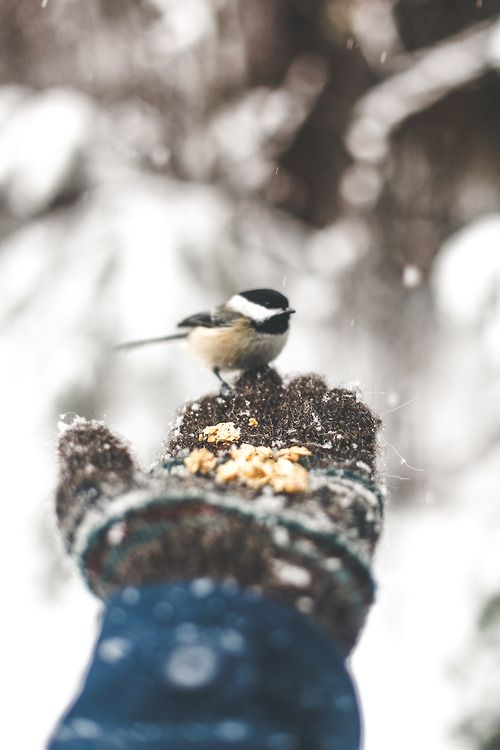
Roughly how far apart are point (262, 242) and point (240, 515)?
2156mm

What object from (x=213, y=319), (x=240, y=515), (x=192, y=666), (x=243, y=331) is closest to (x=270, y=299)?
(x=243, y=331)

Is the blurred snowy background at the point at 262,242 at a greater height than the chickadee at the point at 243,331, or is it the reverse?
the blurred snowy background at the point at 262,242

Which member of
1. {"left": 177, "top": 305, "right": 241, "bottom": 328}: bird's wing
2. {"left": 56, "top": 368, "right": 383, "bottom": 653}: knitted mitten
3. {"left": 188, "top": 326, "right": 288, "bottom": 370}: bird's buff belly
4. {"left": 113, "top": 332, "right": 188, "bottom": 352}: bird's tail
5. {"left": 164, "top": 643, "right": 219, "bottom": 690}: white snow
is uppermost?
{"left": 113, "top": 332, "right": 188, "bottom": 352}: bird's tail

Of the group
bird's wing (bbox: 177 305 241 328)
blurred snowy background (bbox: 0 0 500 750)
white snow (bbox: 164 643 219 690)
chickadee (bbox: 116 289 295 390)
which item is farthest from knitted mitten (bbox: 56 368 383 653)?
blurred snowy background (bbox: 0 0 500 750)

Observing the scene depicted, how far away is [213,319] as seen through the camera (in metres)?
1.91

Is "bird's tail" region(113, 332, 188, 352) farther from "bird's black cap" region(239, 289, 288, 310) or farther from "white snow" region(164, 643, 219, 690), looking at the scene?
"white snow" region(164, 643, 219, 690)

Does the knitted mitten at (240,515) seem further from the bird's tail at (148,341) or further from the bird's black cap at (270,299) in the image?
the bird's tail at (148,341)

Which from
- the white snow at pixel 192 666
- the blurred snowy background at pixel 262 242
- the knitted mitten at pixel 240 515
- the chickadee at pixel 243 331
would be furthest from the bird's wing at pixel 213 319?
the white snow at pixel 192 666

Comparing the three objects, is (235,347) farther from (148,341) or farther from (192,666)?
(192,666)

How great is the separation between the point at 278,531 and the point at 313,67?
2.96 metres

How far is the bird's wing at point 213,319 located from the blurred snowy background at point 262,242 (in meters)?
0.34

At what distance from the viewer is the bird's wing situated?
73.2 inches

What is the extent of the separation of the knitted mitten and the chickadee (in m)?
0.53

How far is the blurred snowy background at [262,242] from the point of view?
93.1 inches
